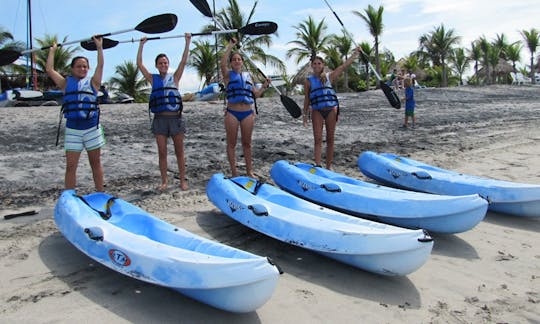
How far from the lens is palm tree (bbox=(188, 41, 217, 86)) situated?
23.5 meters

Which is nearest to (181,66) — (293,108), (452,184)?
(293,108)

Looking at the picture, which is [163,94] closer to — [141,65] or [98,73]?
[141,65]

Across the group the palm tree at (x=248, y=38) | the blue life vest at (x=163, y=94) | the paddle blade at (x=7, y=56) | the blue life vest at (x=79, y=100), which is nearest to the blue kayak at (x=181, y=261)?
the blue life vest at (x=79, y=100)

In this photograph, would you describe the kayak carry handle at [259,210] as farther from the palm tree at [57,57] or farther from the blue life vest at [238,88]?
the palm tree at [57,57]

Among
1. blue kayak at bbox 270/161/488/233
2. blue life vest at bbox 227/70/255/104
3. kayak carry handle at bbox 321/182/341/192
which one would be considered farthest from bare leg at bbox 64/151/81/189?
kayak carry handle at bbox 321/182/341/192

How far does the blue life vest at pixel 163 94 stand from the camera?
4.80 meters

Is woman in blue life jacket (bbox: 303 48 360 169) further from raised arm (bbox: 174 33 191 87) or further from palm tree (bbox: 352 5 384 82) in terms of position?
palm tree (bbox: 352 5 384 82)

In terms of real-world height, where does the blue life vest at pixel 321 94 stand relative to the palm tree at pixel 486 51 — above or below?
below

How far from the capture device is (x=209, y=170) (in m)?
6.25

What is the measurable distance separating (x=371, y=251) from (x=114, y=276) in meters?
1.70

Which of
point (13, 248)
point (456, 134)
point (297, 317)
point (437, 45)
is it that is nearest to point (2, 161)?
point (13, 248)

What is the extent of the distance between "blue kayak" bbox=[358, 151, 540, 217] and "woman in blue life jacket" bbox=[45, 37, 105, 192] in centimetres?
325

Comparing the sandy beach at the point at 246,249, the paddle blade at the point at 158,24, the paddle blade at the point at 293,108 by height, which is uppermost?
the paddle blade at the point at 158,24

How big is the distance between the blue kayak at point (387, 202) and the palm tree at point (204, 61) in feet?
63.7
